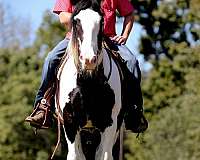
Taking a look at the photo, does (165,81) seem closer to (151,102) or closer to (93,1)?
(151,102)

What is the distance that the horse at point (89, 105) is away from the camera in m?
9.95

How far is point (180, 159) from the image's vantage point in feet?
121

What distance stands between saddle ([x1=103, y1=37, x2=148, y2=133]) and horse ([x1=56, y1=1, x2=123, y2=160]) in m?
0.28

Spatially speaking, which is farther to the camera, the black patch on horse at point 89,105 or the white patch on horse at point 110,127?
the white patch on horse at point 110,127

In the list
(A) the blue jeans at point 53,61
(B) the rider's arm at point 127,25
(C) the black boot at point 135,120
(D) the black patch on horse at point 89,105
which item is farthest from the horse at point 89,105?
(B) the rider's arm at point 127,25

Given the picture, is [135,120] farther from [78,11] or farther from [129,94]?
[78,11]

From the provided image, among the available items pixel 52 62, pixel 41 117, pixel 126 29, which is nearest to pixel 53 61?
pixel 52 62

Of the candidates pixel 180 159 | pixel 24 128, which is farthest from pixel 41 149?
pixel 180 159

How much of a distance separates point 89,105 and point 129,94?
1.02 metres

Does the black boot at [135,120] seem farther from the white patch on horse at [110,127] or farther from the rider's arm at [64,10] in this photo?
the rider's arm at [64,10]

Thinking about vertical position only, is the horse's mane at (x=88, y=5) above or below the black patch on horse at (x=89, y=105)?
above

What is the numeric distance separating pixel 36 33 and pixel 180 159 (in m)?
14.9

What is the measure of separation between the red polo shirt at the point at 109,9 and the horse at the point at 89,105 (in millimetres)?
513

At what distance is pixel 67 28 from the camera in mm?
10391
